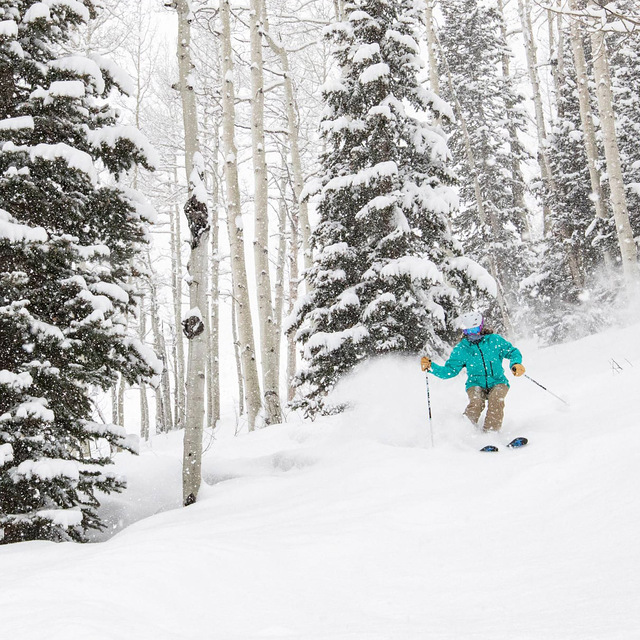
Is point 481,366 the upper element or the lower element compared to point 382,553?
upper

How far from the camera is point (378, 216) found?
27.9ft

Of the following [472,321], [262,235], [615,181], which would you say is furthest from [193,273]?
[615,181]

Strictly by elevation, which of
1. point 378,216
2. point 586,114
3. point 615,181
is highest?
point 586,114

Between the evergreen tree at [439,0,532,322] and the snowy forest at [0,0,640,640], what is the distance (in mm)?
84

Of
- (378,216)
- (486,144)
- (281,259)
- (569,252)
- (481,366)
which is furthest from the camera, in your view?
(281,259)

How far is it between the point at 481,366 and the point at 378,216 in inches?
120

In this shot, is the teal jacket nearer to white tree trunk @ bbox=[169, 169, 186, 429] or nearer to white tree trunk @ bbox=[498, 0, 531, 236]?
white tree trunk @ bbox=[169, 169, 186, 429]

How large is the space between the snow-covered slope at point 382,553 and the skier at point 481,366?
422mm

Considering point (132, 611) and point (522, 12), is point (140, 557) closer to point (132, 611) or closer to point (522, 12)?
point (132, 611)

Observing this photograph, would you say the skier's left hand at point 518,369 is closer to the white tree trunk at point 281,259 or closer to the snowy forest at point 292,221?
the snowy forest at point 292,221

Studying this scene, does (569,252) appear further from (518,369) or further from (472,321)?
(518,369)

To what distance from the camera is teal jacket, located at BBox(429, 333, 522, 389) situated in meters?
6.75

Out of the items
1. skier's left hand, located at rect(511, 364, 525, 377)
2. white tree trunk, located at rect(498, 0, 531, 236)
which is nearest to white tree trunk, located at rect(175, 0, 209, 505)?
skier's left hand, located at rect(511, 364, 525, 377)

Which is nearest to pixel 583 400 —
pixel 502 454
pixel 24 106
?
pixel 502 454
